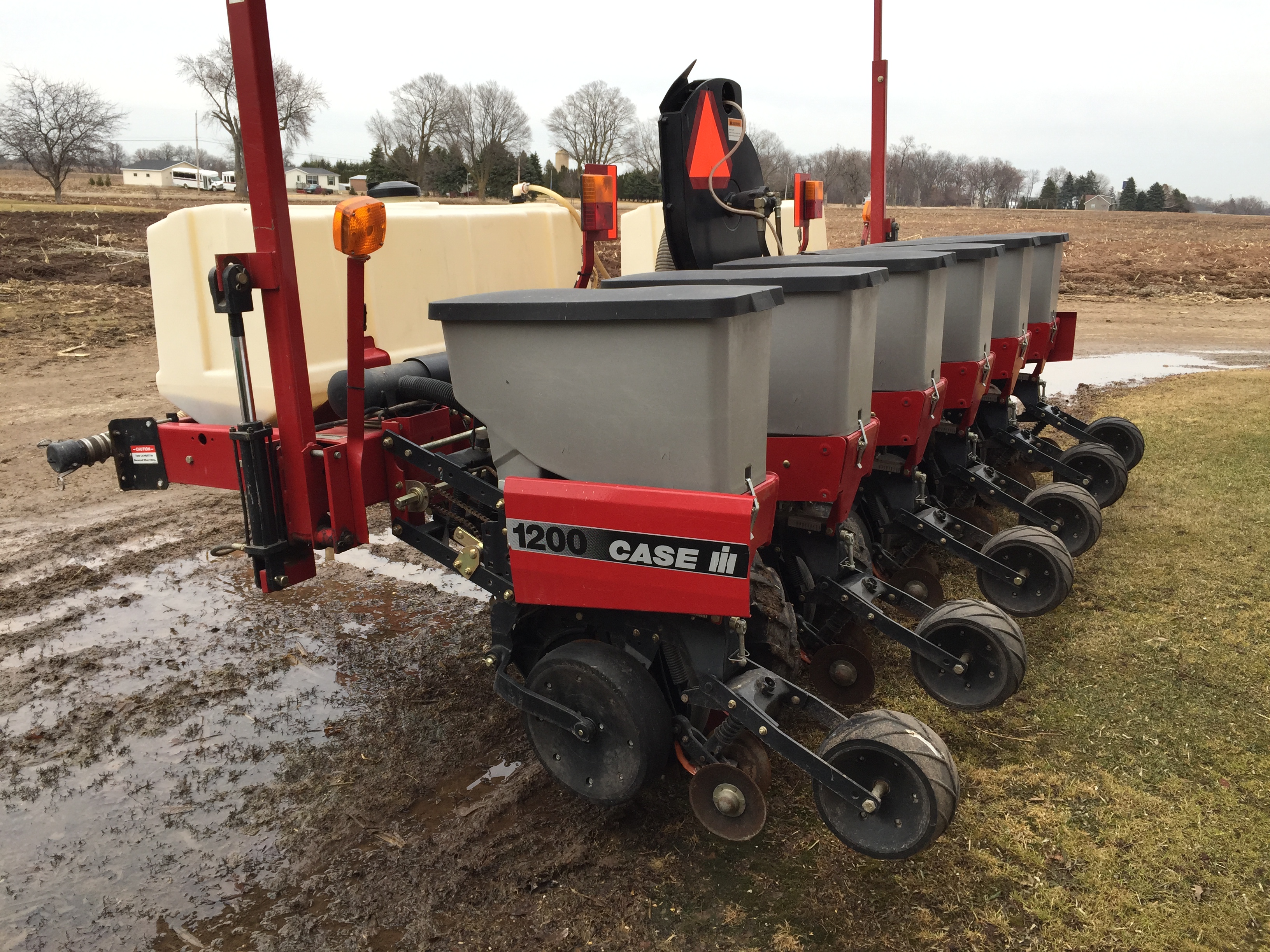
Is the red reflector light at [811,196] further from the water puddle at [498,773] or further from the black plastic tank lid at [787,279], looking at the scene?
the water puddle at [498,773]

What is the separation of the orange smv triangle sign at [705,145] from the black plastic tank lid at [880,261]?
40 cm

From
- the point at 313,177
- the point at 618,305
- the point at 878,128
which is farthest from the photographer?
the point at 313,177

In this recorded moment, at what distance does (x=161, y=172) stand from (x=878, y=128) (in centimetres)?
8704

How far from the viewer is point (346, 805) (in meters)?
3.22

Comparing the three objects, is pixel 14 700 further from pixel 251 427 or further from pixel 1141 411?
pixel 1141 411

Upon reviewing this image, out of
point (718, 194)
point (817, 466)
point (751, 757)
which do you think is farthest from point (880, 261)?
point (751, 757)

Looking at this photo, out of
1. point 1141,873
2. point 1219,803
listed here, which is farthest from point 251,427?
point 1219,803

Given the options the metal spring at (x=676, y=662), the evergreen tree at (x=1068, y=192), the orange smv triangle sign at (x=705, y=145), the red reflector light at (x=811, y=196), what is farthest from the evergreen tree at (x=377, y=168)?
the evergreen tree at (x=1068, y=192)

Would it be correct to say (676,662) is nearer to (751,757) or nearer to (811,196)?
(751,757)

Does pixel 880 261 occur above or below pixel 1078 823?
above

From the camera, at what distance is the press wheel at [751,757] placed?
2879mm

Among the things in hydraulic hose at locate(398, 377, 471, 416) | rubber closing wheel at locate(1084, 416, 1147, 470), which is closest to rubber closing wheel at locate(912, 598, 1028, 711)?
hydraulic hose at locate(398, 377, 471, 416)

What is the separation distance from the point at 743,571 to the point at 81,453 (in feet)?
7.74

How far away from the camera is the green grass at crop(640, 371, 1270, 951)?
2586 millimetres
